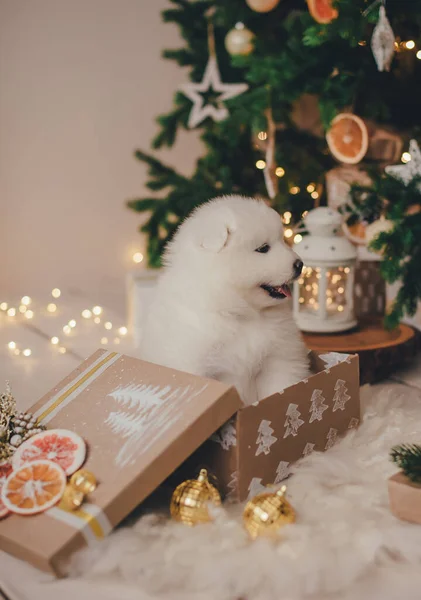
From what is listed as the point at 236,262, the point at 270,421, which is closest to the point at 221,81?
the point at 236,262

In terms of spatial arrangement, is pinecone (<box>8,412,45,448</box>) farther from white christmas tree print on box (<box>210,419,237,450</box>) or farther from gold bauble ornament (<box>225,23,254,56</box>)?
gold bauble ornament (<box>225,23,254,56</box>)

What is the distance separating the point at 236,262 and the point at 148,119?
2.19 m

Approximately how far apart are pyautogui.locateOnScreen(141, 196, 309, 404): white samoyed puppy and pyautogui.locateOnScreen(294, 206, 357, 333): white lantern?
18.4 inches

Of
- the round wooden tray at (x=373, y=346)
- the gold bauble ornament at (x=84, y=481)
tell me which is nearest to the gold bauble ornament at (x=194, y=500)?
the gold bauble ornament at (x=84, y=481)

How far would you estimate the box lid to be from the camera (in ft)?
3.00

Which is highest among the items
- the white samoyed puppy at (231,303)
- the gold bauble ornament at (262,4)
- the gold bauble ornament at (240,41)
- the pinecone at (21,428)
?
the gold bauble ornament at (262,4)

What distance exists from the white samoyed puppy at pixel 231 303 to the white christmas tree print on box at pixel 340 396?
0.24 feet

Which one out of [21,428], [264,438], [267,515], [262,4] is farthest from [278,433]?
[262,4]

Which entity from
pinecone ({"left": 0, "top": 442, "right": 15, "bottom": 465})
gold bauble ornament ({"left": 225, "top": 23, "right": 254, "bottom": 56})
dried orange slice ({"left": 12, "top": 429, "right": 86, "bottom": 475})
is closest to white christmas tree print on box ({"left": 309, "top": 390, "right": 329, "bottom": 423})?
dried orange slice ({"left": 12, "top": 429, "right": 86, "bottom": 475})

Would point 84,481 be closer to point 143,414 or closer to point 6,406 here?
point 143,414

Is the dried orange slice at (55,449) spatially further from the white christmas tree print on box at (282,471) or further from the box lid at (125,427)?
the white christmas tree print on box at (282,471)

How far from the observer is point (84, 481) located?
37.3 inches

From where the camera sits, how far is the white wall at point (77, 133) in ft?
9.77

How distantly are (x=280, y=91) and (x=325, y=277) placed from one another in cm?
62
